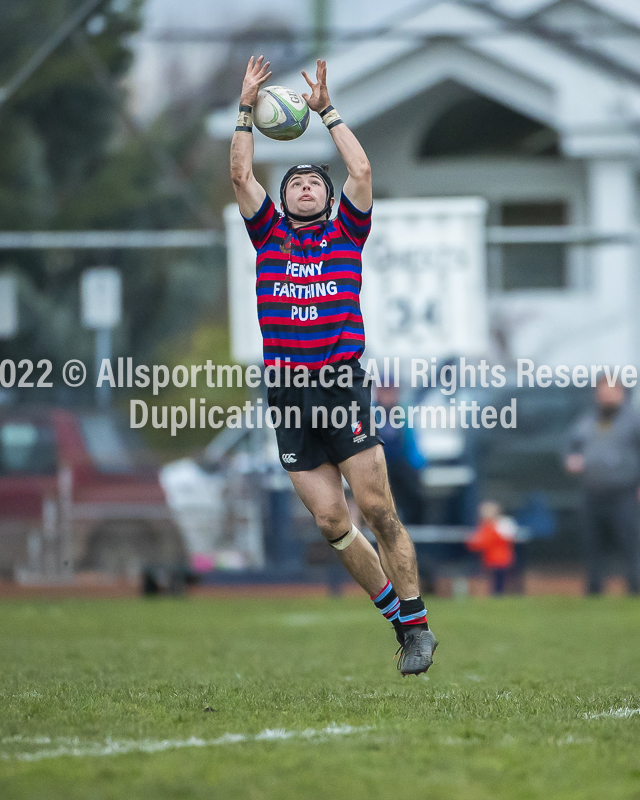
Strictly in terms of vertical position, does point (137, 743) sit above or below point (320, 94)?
below

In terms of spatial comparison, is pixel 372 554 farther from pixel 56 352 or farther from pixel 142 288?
pixel 142 288

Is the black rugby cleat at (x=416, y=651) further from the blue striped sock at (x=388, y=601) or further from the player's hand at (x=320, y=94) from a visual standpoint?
the player's hand at (x=320, y=94)

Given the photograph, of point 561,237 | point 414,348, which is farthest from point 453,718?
point 561,237

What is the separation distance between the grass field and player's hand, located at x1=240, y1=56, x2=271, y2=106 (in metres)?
2.62

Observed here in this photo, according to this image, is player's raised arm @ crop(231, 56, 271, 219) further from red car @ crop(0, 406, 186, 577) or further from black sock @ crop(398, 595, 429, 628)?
red car @ crop(0, 406, 186, 577)

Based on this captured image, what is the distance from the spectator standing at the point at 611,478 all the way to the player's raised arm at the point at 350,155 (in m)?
6.80

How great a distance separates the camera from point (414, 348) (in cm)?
1139

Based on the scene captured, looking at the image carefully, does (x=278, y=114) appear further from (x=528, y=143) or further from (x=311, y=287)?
(x=528, y=143)

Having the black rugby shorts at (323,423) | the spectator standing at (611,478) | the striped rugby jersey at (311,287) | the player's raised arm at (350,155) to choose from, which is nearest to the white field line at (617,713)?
the black rugby shorts at (323,423)

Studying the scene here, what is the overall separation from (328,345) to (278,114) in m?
1.22

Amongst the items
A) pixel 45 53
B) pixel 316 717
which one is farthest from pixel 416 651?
pixel 45 53

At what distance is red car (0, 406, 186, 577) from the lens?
39.7 ft

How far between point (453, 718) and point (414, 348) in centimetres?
714

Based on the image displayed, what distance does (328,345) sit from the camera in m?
5.37
